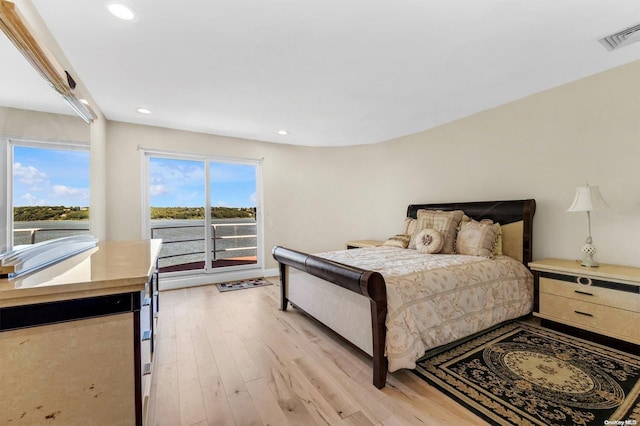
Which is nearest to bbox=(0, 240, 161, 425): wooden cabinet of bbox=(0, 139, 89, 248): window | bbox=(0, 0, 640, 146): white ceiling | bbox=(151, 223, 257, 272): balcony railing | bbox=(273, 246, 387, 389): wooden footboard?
bbox=(0, 139, 89, 248): window

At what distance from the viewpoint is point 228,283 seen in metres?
4.32

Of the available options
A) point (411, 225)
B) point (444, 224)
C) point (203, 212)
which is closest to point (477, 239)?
point (444, 224)

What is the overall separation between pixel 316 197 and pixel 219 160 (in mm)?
1828

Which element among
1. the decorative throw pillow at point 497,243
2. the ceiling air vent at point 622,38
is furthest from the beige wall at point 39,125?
the decorative throw pillow at point 497,243

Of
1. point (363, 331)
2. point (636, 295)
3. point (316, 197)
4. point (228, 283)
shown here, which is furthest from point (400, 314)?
point (316, 197)

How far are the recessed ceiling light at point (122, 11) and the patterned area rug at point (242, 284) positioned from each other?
10.8 feet

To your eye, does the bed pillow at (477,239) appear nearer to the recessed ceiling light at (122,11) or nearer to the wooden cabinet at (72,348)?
the wooden cabinet at (72,348)

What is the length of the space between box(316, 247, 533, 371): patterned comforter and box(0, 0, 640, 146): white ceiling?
1.74 metres

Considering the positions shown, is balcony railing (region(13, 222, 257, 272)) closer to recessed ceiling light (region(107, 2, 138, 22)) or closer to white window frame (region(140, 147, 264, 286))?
white window frame (region(140, 147, 264, 286))

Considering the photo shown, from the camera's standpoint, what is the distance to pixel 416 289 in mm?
2000

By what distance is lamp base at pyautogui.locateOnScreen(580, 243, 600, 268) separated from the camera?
2.41 m

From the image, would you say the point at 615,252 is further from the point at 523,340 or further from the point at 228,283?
the point at 228,283

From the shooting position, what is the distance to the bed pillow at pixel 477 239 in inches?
114

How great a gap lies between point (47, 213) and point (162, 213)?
272 centimetres
